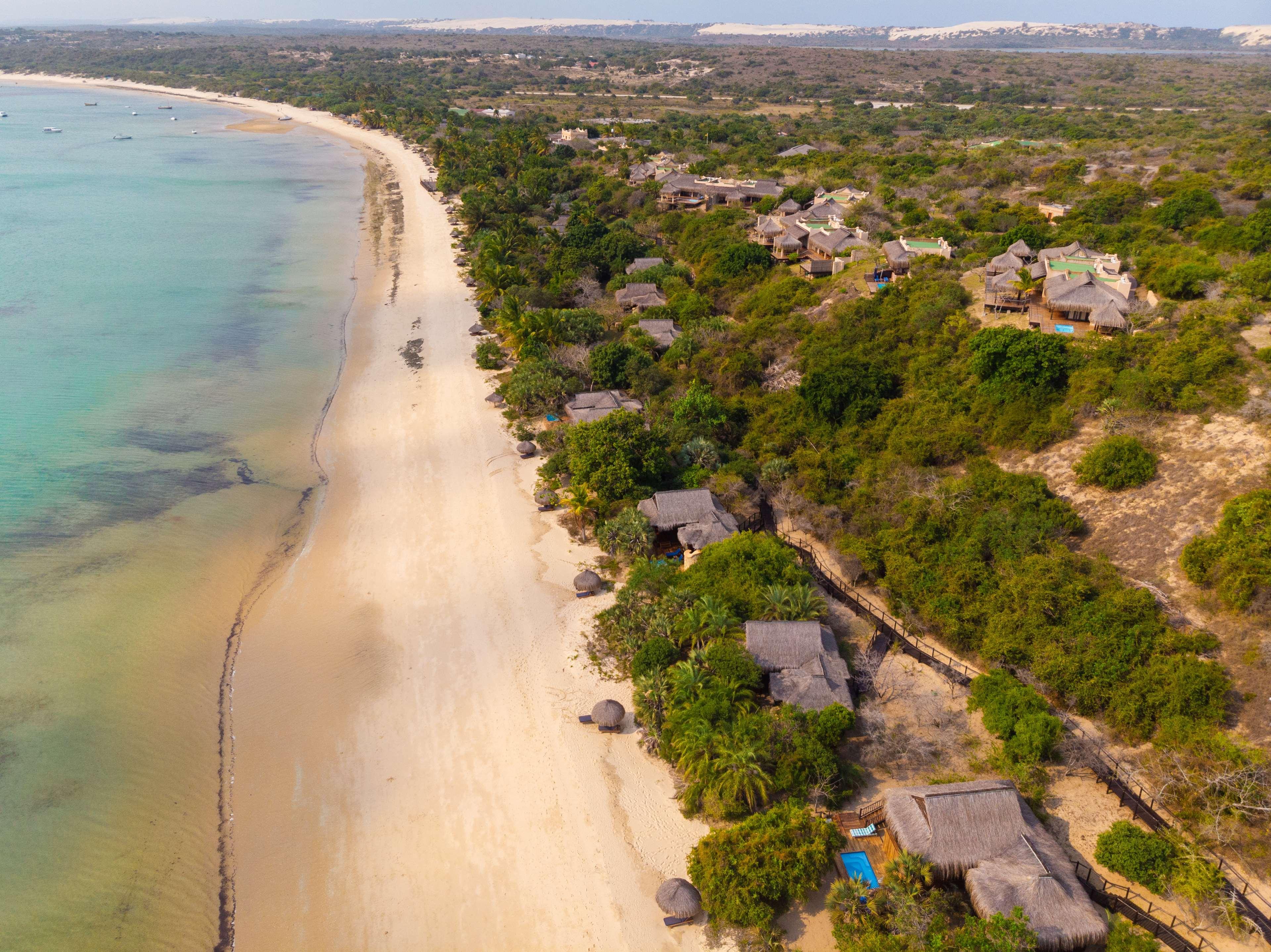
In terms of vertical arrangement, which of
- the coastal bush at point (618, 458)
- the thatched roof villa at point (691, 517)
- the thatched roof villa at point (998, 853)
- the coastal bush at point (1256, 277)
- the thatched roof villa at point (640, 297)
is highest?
the coastal bush at point (1256, 277)

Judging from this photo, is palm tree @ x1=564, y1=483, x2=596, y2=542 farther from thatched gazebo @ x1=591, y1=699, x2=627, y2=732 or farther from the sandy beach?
thatched gazebo @ x1=591, y1=699, x2=627, y2=732

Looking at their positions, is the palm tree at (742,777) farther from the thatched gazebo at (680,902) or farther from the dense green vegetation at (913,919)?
the dense green vegetation at (913,919)

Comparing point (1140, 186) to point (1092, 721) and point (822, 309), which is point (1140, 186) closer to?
point (822, 309)

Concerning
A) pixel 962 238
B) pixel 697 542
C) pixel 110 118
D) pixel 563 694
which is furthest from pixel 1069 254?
pixel 110 118

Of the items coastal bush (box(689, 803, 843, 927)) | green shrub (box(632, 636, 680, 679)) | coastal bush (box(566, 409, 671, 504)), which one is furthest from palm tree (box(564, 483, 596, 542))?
coastal bush (box(689, 803, 843, 927))

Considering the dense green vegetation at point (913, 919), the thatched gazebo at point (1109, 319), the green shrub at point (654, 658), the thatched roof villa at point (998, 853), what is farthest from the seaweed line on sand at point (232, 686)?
the thatched gazebo at point (1109, 319)

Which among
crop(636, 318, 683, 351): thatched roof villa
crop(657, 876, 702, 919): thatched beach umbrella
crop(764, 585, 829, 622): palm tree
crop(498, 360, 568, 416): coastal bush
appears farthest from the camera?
crop(636, 318, 683, 351): thatched roof villa

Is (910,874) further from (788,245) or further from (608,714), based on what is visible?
(788,245)

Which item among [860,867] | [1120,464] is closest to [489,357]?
[1120,464]
